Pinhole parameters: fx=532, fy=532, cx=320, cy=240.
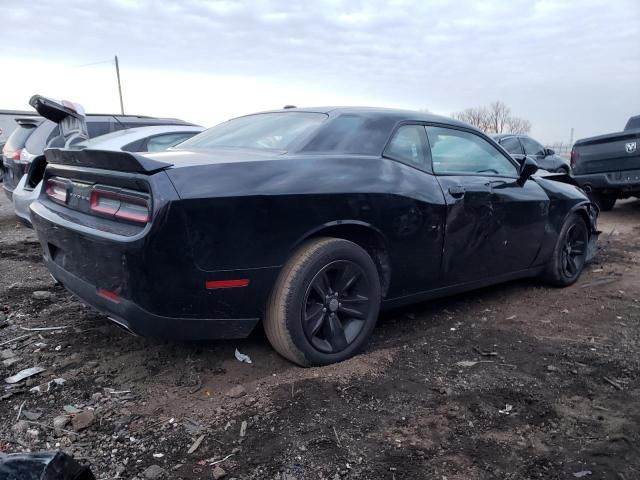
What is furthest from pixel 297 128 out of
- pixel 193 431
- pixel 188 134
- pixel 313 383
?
pixel 188 134

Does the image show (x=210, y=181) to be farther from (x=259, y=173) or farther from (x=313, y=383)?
(x=313, y=383)

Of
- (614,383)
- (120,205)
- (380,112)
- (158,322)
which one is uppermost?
(380,112)

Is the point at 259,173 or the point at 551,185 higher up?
the point at 259,173

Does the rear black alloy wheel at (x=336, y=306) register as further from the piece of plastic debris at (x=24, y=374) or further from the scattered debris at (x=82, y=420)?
the piece of plastic debris at (x=24, y=374)

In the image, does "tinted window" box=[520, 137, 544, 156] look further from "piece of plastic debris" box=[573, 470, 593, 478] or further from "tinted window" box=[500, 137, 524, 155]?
"piece of plastic debris" box=[573, 470, 593, 478]

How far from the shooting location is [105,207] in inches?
111

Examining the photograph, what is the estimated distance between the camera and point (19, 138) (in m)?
7.84

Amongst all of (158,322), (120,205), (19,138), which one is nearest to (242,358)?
(158,322)

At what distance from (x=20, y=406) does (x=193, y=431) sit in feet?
3.09

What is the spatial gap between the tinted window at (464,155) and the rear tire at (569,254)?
98 centimetres

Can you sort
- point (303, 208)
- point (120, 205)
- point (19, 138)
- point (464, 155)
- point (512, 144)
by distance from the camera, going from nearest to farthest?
point (120, 205)
point (303, 208)
point (464, 155)
point (19, 138)
point (512, 144)

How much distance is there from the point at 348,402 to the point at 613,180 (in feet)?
26.3

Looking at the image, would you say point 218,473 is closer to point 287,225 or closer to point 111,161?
point 287,225

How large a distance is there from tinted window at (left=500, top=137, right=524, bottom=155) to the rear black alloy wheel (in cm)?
904
